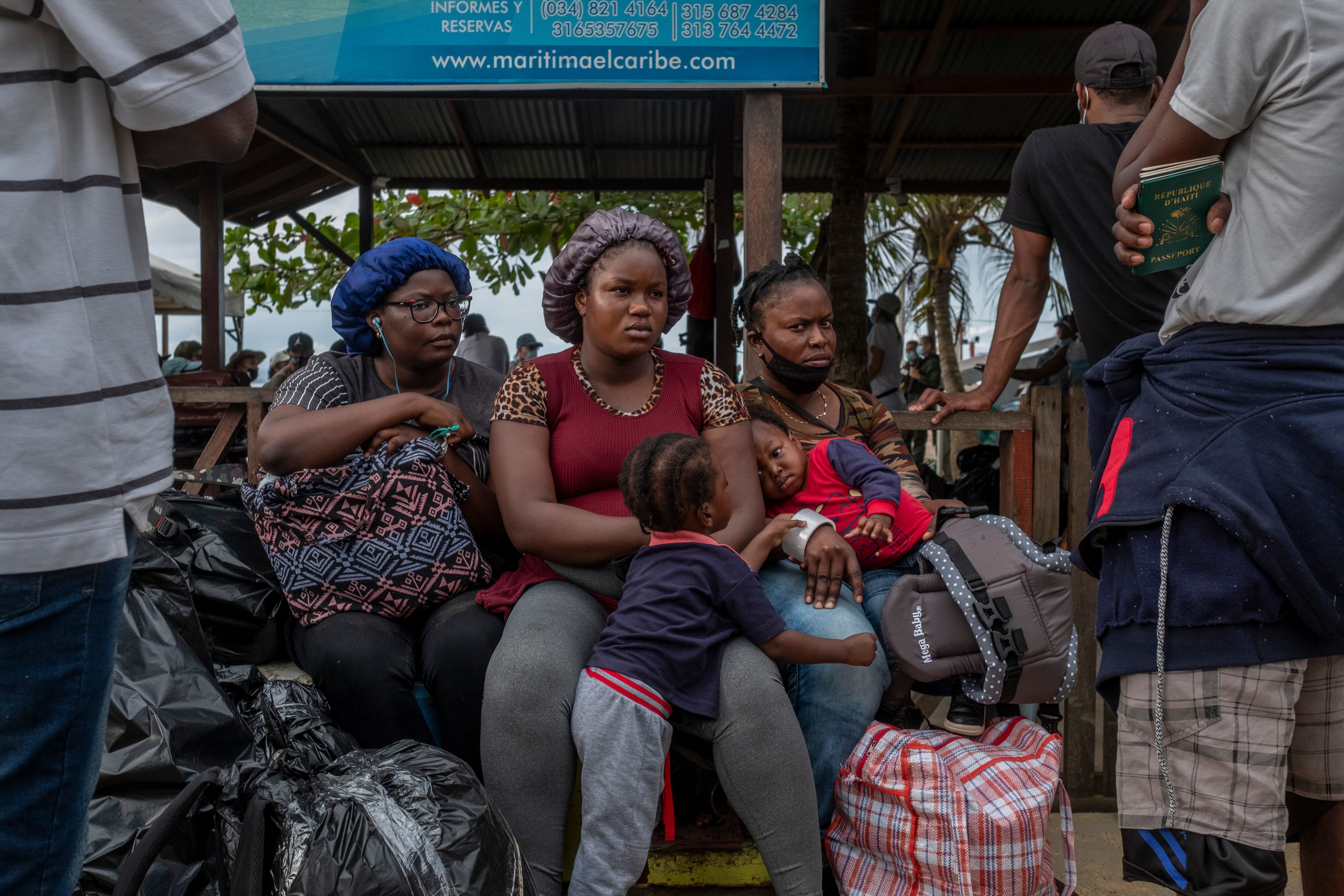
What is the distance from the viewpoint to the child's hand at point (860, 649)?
2.34 meters

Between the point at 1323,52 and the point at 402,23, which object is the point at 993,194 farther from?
the point at 1323,52

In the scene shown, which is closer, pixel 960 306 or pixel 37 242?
pixel 37 242

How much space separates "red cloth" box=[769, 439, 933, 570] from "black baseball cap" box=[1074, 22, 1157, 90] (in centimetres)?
135

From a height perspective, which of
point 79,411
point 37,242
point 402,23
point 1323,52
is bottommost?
point 79,411

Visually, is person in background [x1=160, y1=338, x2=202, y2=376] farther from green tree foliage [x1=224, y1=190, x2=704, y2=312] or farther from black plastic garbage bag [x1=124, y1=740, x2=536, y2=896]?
black plastic garbage bag [x1=124, y1=740, x2=536, y2=896]

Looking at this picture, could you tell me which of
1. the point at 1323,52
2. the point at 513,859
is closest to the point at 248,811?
the point at 513,859

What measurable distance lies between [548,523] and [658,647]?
0.49m

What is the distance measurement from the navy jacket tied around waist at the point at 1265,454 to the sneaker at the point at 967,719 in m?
0.86

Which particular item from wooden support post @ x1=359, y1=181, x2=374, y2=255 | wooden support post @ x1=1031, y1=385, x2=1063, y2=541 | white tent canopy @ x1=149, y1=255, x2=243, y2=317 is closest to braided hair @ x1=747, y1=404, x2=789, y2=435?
wooden support post @ x1=1031, y1=385, x2=1063, y2=541

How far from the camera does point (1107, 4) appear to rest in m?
6.35

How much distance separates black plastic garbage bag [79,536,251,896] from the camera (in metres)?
1.94

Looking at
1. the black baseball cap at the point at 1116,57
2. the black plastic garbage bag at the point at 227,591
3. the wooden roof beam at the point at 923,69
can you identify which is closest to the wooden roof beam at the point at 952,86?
the wooden roof beam at the point at 923,69

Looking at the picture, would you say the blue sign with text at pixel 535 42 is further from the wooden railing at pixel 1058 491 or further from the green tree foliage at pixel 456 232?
the green tree foliage at pixel 456 232

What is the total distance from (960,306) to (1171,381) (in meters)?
17.4
